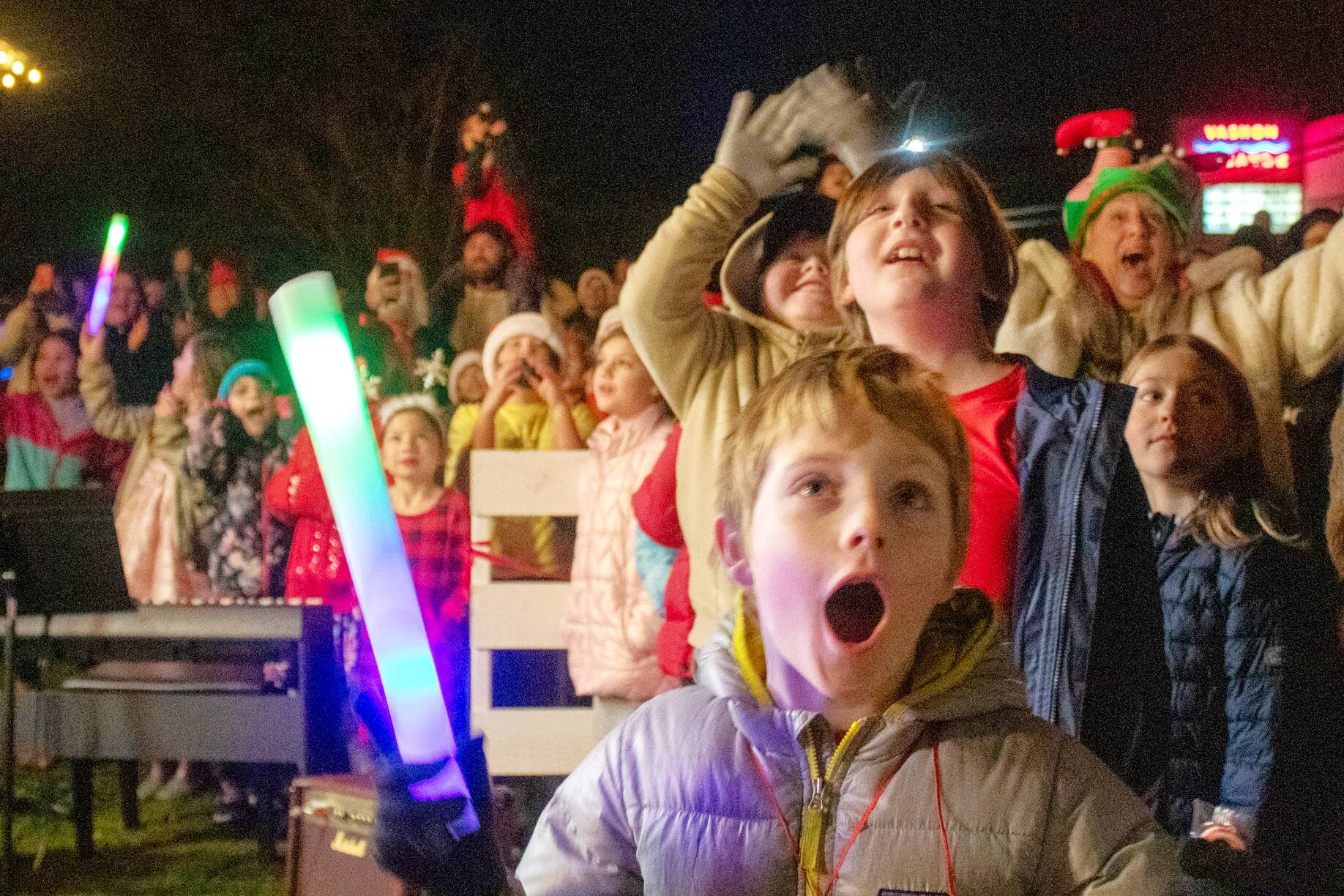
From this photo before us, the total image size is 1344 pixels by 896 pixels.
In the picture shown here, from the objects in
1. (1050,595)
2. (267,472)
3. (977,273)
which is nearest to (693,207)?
(977,273)

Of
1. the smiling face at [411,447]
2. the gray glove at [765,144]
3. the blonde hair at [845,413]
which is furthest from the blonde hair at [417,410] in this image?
the blonde hair at [845,413]

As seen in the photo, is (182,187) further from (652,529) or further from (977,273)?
(977,273)

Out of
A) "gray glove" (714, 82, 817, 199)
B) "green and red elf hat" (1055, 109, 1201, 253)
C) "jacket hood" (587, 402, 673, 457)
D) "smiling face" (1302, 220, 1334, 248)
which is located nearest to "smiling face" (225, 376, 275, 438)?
"jacket hood" (587, 402, 673, 457)

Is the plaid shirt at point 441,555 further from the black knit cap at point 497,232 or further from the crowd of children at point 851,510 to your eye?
the black knit cap at point 497,232

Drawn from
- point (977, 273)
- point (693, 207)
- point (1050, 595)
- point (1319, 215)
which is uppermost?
point (1319, 215)

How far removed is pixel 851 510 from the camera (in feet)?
3.92

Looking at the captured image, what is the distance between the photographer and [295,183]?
688 centimetres

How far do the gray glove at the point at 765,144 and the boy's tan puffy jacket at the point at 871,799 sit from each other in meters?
1.30

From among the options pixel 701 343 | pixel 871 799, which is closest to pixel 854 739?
pixel 871 799

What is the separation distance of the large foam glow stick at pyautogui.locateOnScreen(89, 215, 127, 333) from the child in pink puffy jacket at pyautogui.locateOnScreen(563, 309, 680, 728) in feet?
9.69

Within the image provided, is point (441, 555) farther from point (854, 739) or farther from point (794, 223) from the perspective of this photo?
point (854, 739)

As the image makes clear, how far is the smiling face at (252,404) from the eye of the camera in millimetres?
4617

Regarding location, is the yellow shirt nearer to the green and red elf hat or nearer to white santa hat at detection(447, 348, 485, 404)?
white santa hat at detection(447, 348, 485, 404)

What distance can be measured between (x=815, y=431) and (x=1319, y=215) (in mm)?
2630
